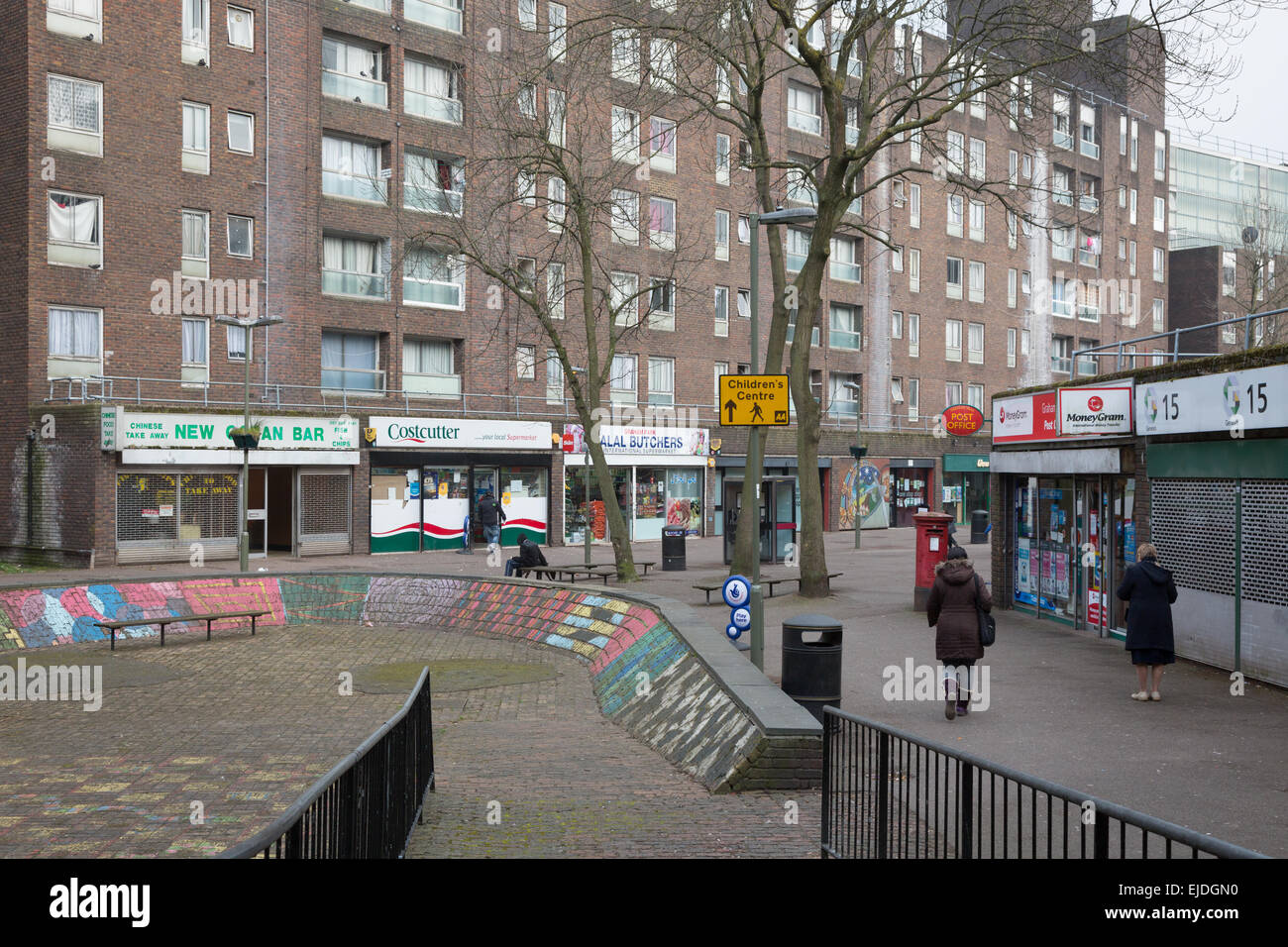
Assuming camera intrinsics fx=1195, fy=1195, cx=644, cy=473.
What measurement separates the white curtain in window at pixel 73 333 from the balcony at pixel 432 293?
941 cm

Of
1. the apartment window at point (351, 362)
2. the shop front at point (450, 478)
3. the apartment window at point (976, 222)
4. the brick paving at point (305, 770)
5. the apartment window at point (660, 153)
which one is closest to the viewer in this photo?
the brick paving at point (305, 770)

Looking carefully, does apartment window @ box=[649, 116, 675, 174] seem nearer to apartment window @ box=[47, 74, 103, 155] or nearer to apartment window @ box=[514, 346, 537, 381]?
apartment window @ box=[514, 346, 537, 381]

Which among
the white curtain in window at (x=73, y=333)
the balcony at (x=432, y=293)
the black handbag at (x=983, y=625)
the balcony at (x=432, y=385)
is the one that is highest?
the balcony at (x=432, y=293)

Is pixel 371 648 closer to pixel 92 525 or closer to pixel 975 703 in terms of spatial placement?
pixel 975 703

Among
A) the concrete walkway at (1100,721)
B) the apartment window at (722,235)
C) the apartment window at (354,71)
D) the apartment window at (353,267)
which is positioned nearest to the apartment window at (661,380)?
the apartment window at (722,235)

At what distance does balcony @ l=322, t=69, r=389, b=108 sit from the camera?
36.2 metres

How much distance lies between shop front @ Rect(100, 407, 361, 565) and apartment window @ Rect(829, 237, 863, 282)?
82.6 ft

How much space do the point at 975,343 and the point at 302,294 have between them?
3512cm

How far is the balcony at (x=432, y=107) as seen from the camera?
125 ft

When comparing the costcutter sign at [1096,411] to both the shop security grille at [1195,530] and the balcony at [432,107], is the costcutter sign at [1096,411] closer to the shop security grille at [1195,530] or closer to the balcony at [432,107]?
the shop security grille at [1195,530]

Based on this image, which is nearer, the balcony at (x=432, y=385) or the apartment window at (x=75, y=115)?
the apartment window at (x=75, y=115)

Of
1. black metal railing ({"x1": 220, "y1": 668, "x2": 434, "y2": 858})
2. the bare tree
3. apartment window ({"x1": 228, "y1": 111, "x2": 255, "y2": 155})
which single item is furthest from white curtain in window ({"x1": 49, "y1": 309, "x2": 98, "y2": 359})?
black metal railing ({"x1": 220, "y1": 668, "x2": 434, "y2": 858})

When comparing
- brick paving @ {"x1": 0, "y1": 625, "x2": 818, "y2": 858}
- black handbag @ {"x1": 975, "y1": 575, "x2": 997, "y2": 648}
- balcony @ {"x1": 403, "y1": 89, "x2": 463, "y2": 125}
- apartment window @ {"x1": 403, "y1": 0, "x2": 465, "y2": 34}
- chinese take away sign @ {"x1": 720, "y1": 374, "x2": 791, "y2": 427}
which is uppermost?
apartment window @ {"x1": 403, "y1": 0, "x2": 465, "y2": 34}

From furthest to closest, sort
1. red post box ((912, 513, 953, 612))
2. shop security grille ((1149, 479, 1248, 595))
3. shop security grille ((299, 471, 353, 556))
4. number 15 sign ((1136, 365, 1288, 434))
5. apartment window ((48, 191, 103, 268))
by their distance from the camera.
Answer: shop security grille ((299, 471, 353, 556)), apartment window ((48, 191, 103, 268)), red post box ((912, 513, 953, 612)), shop security grille ((1149, 479, 1248, 595)), number 15 sign ((1136, 365, 1288, 434))
